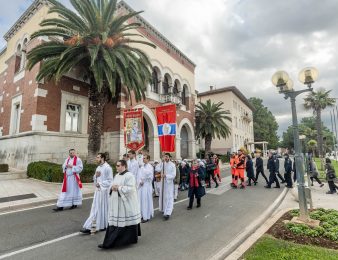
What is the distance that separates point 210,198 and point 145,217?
162 inches

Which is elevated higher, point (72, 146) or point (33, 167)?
point (72, 146)

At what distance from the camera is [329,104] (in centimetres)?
3975

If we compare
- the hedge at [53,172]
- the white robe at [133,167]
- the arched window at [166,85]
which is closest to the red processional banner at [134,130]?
the white robe at [133,167]

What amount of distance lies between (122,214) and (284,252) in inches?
122

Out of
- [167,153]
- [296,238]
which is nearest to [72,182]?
[167,153]

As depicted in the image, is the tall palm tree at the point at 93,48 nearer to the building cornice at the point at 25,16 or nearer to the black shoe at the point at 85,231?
the building cornice at the point at 25,16

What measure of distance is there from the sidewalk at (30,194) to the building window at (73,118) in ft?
17.9

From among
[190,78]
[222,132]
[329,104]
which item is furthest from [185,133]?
[329,104]

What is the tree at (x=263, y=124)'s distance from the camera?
63.7m

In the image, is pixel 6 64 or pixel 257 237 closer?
pixel 257 237

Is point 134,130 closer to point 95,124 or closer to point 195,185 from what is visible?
point 195,185

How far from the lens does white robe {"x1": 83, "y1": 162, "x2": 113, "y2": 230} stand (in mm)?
5477

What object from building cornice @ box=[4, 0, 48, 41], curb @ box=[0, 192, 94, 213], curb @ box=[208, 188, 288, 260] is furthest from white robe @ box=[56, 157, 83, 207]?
building cornice @ box=[4, 0, 48, 41]

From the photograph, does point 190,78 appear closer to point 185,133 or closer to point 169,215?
point 185,133
